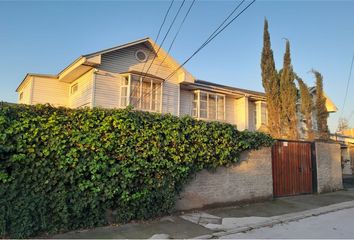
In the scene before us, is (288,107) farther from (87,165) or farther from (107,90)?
(87,165)

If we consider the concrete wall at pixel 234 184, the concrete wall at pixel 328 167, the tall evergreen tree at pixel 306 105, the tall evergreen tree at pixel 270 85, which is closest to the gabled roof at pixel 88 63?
the tall evergreen tree at pixel 270 85

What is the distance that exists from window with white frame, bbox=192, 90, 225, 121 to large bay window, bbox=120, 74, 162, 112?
9.89ft

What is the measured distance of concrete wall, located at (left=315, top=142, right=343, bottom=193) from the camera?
38.3 feet

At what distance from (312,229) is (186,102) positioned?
10.9 meters

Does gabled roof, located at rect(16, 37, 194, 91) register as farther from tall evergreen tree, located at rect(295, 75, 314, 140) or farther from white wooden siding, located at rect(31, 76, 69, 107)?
tall evergreen tree, located at rect(295, 75, 314, 140)

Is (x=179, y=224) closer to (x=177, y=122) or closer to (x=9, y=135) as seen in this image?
(x=177, y=122)

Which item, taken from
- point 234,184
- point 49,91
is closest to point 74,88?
point 49,91

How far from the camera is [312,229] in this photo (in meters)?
6.15

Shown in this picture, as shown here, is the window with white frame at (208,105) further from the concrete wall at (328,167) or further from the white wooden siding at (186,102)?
the concrete wall at (328,167)

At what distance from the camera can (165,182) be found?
679cm

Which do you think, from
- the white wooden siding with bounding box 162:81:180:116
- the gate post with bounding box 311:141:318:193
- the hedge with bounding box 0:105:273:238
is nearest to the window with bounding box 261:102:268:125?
the gate post with bounding box 311:141:318:193

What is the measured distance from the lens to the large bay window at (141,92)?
13291 mm

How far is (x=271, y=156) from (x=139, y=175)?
5.81 metres

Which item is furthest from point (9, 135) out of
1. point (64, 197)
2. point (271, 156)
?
point (271, 156)
